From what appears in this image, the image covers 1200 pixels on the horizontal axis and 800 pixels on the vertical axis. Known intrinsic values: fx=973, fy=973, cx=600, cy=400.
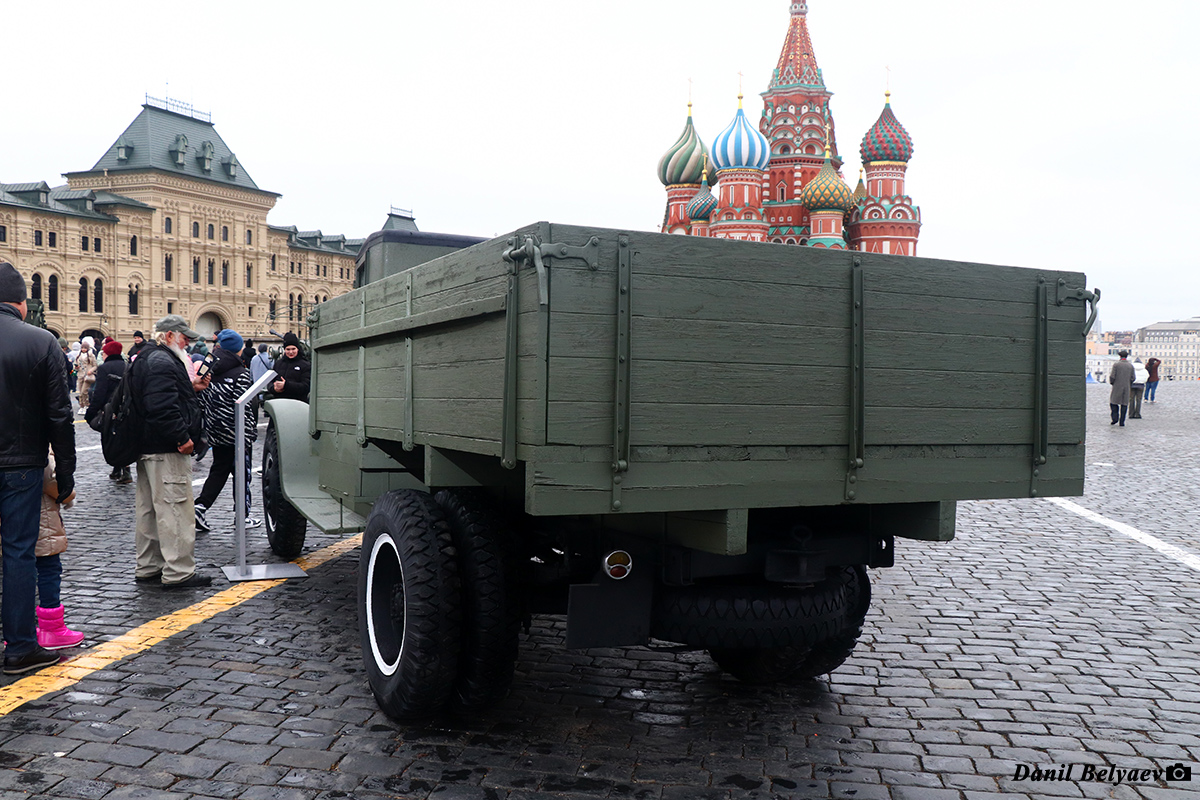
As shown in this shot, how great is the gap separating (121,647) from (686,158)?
5615 centimetres

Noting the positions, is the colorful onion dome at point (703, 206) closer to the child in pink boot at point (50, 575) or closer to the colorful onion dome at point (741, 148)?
the colorful onion dome at point (741, 148)

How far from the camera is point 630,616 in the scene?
3805 mm

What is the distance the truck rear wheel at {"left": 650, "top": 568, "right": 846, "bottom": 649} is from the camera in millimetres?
3775

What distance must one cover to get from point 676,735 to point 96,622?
144 inches

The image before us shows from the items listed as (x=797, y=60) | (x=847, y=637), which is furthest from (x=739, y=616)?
(x=797, y=60)

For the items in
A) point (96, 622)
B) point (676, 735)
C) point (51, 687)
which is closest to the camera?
point (676, 735)

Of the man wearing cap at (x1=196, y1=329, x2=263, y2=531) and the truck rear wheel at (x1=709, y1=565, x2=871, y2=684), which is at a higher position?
the man wearing cap at (x1=196, y1=329, x2=263, y2=531)

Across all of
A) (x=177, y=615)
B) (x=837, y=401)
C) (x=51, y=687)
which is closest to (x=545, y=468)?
(x=837, y=401)

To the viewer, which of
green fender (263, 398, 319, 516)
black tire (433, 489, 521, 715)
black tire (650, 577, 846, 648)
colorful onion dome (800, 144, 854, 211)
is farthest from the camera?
colorful onion dome (800, 144, 854, 211)

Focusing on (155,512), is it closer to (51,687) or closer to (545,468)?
(51,687)

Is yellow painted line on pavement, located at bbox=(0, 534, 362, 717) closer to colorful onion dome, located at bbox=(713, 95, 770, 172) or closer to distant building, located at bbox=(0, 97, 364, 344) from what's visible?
colorful onion dome, located at bbox=(713, 95, 770, 172)

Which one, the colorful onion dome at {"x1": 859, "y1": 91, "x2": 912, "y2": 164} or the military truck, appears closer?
the military truck

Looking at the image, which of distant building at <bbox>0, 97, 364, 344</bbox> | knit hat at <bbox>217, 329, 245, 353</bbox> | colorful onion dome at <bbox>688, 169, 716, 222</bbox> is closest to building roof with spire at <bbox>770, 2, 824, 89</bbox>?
→ colorful onion dome at <bbox>688, 169, 716, 222</bbox>

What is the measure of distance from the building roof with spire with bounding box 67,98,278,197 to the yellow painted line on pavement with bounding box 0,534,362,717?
84.6 metres
